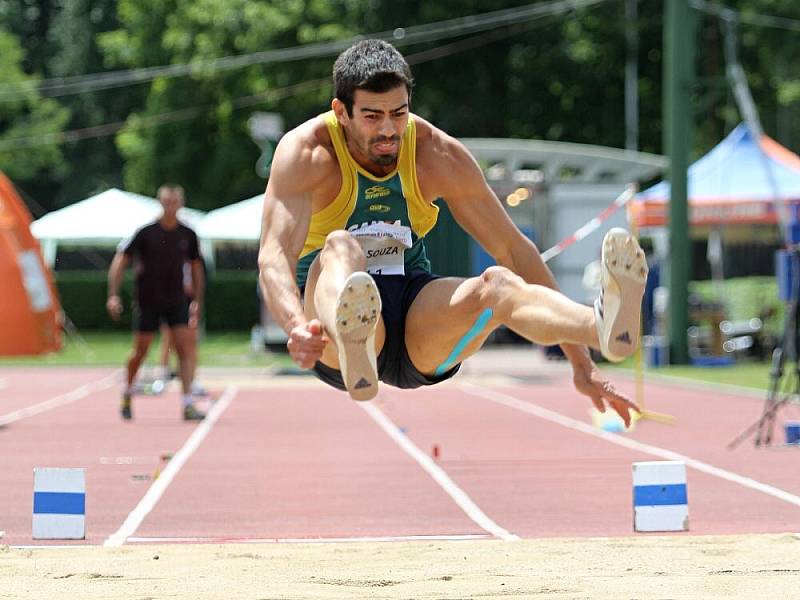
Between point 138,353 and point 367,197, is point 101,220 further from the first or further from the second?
point 367,197

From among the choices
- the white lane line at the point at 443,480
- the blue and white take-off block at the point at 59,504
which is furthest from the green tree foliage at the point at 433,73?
the blue and white take-off block at the point at 59,504

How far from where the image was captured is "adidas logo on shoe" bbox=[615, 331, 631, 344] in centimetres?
518

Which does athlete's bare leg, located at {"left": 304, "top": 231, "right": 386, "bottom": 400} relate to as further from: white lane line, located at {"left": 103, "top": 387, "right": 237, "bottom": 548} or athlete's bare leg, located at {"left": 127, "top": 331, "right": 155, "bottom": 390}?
athlete's bare leg, located at {"left": 127, "top": 331, "right": 155, "bottom": 390}

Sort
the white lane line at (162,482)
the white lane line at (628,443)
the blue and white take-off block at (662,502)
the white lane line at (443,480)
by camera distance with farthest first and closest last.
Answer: the white lane line at (628,443), the white lane line at (443,480), the white lane line at (162,482), the blue and white take-off block at (662,502)

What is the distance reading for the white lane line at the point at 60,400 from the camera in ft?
49.7

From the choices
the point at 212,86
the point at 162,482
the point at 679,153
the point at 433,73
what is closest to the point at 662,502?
the point at 162,482

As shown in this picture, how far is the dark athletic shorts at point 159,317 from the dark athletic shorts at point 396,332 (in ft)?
26.8

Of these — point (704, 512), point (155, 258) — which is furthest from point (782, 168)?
point (704, 512)

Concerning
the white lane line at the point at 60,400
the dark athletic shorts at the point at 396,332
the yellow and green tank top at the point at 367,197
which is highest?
the yellow and green tank top at the point at 367,197

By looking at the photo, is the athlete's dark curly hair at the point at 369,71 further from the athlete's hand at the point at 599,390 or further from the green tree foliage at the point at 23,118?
the green tree foliage at the point at 23,118

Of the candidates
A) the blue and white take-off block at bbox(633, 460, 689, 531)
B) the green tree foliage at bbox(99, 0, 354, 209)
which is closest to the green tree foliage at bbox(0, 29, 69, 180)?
the green tree foliage at bbox(99, 0, 354, 209)

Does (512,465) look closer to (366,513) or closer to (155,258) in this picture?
(366,513)

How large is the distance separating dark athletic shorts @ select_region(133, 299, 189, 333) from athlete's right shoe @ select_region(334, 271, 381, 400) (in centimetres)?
921

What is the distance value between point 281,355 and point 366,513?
18924 millimetres
